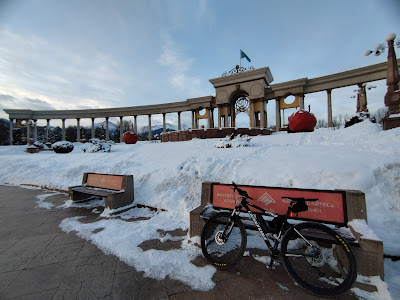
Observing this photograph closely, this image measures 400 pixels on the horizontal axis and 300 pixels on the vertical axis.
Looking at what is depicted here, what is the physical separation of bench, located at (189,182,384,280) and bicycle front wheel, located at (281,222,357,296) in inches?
9.8

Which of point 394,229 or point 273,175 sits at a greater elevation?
point 273,175

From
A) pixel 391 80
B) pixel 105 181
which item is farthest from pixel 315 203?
pixel 391 80

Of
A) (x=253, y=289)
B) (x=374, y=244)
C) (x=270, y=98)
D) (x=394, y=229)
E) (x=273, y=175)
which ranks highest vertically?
(x=270, y=98)

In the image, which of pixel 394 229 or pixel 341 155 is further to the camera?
pixel 341 155

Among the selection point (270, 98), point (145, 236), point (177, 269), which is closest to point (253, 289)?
point (177, 269)

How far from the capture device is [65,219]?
5012 mm

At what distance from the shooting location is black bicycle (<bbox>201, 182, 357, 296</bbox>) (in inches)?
91.9

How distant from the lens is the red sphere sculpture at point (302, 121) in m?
15.1

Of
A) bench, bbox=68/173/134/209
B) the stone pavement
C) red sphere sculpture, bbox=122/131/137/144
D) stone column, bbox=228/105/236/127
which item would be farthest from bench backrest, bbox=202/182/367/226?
stone column, bbox=228/105/236/127

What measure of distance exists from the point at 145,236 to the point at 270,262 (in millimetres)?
2484

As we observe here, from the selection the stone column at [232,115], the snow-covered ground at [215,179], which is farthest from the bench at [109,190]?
the stone column at [232,115]

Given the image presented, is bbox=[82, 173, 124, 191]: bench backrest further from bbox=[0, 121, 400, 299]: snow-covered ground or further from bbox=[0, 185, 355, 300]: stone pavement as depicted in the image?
bbox=[0, 185, 355, 300]: stone pavement

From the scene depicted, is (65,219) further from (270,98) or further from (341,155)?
(270,98)

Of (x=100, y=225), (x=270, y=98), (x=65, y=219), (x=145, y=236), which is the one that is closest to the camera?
(x=145, y=236)
